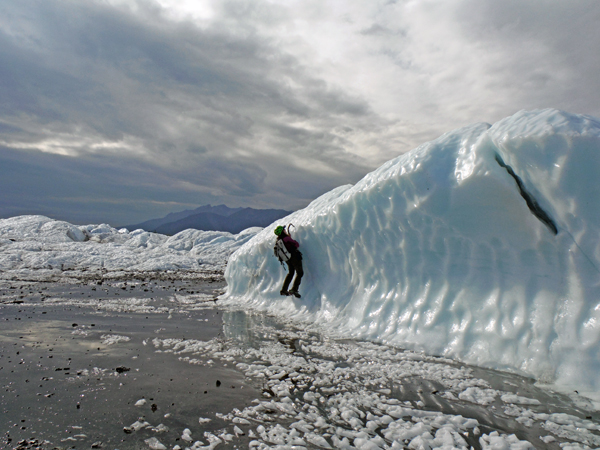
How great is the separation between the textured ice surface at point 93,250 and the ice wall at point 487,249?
64.5 feet

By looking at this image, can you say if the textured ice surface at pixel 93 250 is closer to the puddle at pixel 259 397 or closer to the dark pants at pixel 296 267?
the dark pants at pixel 296 267

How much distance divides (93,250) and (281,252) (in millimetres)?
25119

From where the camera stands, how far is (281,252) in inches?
412

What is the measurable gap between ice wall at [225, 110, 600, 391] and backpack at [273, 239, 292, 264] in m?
1.72

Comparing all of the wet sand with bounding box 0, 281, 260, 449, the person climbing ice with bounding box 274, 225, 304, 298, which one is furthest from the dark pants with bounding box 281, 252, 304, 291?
the wet sand with bounding box 0, 281, 260, 449

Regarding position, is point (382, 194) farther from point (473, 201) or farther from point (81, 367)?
point (81, 367)

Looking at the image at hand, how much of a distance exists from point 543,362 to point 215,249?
32.4 meters

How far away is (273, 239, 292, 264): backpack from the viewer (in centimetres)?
986

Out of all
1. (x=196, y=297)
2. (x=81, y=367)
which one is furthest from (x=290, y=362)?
(x=196, y=297)

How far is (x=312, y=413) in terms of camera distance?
387cm

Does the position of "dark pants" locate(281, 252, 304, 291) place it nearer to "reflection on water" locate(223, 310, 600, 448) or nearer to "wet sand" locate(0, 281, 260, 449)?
"wet sand" locate(0, 281, 260, 449)

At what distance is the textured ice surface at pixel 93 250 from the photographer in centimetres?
2419

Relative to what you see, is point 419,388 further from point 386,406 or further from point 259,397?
point 259,397

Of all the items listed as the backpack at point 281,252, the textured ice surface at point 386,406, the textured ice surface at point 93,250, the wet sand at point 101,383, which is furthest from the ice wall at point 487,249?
the textured ice surface at point 93,250
